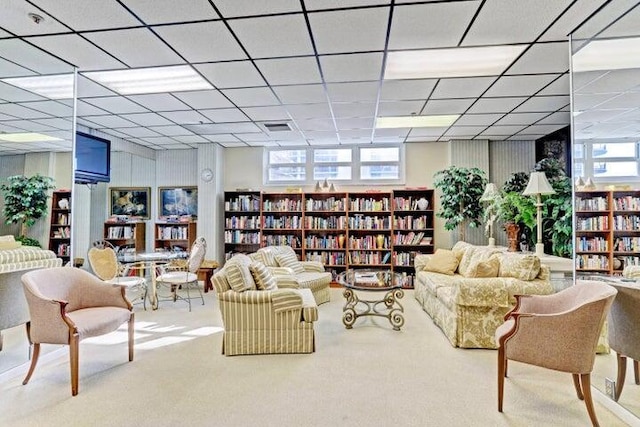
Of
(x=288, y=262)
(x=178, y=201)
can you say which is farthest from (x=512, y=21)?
(x=178, y=201)

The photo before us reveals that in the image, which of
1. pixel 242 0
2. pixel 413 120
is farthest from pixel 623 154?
pixel 242 0

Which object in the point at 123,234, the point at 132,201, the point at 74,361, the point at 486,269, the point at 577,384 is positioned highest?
the point at 132,201

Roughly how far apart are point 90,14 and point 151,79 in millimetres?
1328

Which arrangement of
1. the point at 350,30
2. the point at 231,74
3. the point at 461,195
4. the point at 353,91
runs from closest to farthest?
1. the point at 350,30
2. the point at 231,74
3. the point at 353,91
4. the point at 461,195

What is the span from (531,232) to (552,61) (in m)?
3.20

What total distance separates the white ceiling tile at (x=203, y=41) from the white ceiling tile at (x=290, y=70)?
0.30 metres

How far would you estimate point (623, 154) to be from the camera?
9.63 ft

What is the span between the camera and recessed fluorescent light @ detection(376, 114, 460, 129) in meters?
5.32

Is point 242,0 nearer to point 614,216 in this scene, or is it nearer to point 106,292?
point 106,292

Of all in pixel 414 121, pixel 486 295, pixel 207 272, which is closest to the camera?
pixel 486 295

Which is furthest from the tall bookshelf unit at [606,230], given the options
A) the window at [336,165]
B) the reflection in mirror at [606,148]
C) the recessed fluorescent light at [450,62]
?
the window at [336,165]

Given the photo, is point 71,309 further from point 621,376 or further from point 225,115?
point 621,376

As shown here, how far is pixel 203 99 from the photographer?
176 inches

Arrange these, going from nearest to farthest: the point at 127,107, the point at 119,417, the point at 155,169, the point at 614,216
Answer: the point at 119,417
the point at 614,216
the point at 127,107
the point at 155,169
